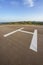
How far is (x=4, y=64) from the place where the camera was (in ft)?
9.31

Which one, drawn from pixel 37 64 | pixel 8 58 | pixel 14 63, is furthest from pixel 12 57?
pixel 37 64

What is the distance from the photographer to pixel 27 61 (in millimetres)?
3031

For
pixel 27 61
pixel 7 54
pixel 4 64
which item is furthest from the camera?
pixel 7 54

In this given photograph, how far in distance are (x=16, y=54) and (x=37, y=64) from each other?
809 mm

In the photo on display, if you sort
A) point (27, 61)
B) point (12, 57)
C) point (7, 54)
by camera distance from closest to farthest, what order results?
point (27, 61) → point (12, 57) → point (7, 54)

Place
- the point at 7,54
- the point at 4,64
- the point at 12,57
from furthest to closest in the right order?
the point at 7,54 < the point at 12,57 < the point at 4,64

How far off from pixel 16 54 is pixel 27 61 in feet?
1.79

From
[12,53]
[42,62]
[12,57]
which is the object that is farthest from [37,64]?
[12,53]

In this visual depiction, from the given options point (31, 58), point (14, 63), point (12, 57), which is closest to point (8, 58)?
point (12, 57)

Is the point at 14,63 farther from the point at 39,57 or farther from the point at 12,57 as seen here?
the point at 39,57

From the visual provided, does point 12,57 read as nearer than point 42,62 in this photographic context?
No

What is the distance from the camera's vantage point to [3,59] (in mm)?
3121

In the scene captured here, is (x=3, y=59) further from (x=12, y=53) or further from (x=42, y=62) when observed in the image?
(x=42, y=62)

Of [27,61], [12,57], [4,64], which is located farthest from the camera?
[12,57]
